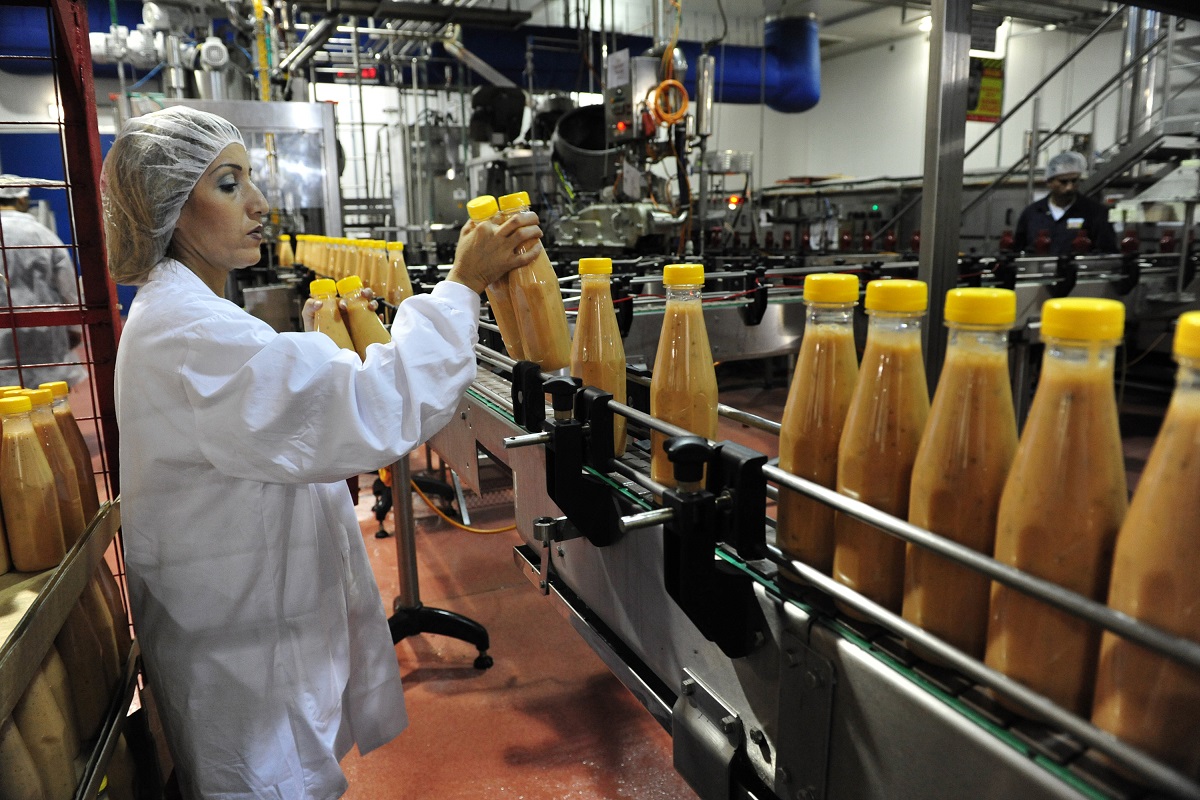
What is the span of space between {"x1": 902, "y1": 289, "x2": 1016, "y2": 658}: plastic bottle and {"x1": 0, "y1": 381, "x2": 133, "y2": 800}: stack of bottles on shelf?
3.49 feet

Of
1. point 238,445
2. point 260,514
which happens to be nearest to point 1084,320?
point 238,445

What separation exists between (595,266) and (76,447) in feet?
3.18

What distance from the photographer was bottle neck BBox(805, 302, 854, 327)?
26.2 inches

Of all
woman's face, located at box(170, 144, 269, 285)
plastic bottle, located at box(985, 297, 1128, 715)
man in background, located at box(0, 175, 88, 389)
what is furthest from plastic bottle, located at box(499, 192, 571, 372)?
man in background, located at box(0, 175, 88, 389)

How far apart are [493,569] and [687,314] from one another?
7.09 feet

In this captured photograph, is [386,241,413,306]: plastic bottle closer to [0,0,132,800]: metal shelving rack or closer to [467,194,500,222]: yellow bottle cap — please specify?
[0,0,132,800]: metal shelving rack

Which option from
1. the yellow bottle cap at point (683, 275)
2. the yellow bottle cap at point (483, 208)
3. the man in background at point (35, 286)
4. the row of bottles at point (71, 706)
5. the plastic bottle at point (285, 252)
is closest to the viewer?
the yellow bottle cap at point (683, 275)

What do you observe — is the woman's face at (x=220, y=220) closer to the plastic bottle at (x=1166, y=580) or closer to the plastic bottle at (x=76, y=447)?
the plastic bottle at (x=76, y=447)

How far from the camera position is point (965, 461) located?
0.54m

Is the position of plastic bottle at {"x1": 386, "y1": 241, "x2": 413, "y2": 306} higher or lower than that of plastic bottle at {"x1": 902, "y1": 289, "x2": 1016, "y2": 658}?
higher

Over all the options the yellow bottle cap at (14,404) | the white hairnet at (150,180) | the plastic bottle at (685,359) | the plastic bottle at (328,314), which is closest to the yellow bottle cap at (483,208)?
the plastic bottle at (685,359)

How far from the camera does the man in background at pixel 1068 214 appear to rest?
4.32 m

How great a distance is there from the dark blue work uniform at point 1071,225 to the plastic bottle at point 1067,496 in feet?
14.5

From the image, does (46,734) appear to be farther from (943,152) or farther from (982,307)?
(943,152)
